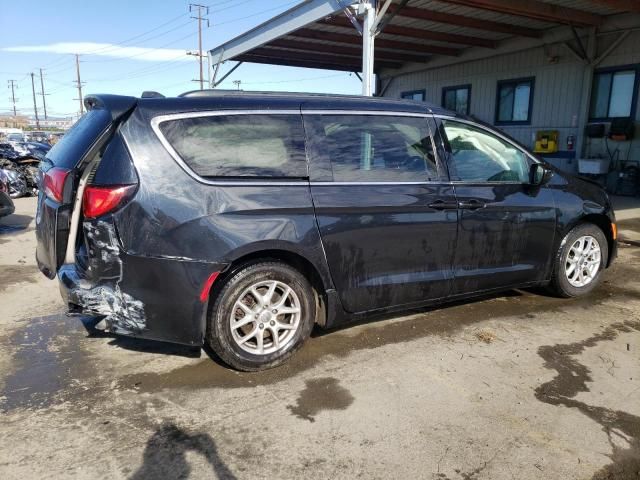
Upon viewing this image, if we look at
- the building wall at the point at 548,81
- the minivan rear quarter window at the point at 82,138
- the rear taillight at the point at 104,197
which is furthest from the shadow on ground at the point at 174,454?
the building wall at the point at 548,81

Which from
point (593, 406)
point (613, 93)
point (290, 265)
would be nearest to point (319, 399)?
point (290, 265)

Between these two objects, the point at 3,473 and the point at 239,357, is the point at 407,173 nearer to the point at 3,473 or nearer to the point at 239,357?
the point at 239,357

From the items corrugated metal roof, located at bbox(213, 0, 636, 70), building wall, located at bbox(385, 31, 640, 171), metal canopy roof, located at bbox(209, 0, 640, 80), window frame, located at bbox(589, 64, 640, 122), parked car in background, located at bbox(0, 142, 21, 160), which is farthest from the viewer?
parked car in background, located at bbox(0, 142, 21, 160)

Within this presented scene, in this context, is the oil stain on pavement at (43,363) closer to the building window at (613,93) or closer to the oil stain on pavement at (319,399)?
the oil stain on pavement at (319,399)

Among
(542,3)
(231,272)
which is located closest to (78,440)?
(231,272)

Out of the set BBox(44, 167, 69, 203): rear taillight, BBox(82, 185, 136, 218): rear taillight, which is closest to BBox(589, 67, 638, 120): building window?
BBox(82, 185, 136, 218): rear taillight

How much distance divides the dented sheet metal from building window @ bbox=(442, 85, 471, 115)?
49.8ft

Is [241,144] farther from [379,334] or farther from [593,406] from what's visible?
[593,406]

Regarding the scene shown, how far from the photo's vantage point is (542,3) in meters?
10.9

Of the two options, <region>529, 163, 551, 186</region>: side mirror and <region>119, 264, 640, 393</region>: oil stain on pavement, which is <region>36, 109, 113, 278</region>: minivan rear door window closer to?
<region>119, 264, 640, 393</region>: oil stain on pavement

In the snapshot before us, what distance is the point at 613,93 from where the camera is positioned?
40.5 feet

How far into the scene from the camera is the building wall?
40.2 ft

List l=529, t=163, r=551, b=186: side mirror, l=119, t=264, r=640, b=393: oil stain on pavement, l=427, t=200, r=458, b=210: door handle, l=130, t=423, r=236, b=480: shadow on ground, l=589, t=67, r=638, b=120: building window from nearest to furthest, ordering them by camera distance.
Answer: l=130, t=423, r=236, b=480: shadow on ground < l=119, t=264, r=640, b=393: oil stain on pavement < l=427, t=200, r=458, b=210: door handle < l=529, t=163, r=551, b=186: side mirror < l=589, t=67, r=638, b=120: building window

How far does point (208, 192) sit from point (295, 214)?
1.87 ft
